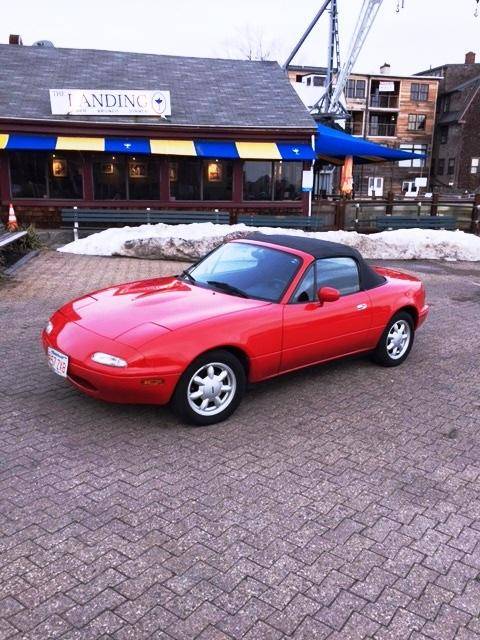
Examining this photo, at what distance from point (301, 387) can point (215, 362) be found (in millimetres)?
1370

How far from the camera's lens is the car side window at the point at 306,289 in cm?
500

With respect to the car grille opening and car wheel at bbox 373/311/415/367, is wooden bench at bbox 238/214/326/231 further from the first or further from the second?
the car grille opening

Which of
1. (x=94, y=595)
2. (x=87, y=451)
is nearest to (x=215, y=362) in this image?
(x=87, y=451)

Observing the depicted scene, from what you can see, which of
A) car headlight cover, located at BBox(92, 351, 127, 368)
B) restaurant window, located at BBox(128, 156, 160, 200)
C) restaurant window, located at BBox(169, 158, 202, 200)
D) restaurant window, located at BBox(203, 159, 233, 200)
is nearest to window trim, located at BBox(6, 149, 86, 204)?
restaurant window, located at BBox(128, 156, 160, 200)

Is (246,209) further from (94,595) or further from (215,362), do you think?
(94,595)

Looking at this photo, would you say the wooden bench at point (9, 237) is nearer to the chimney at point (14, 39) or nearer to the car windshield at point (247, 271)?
the car windshield at point (247, 271)

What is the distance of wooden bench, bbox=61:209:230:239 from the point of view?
16.8 meters

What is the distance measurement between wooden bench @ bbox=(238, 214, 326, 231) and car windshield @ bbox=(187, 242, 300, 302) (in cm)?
1141

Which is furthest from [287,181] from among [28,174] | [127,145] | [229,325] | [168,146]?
[229,325]

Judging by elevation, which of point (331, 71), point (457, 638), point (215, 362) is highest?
point (331, 71)

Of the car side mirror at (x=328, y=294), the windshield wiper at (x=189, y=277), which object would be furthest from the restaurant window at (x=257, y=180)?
the car side mirror at (x=328, y=294)

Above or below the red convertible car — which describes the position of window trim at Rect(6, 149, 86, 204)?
above

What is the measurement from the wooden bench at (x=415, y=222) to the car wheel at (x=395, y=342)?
12393 millimetres

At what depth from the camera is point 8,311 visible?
7.97 metres
